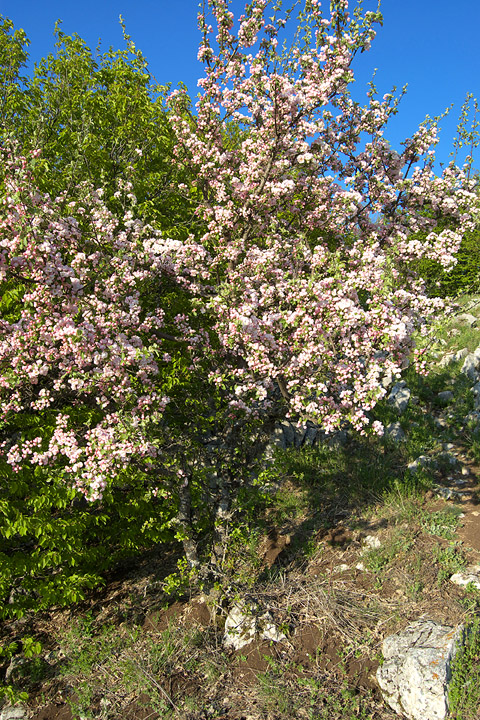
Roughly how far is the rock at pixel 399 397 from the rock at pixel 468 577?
5759 millimetres

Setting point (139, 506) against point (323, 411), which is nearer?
point (323, 411)

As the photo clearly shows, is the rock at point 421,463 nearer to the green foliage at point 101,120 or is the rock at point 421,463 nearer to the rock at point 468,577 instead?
the rock at point 468,577

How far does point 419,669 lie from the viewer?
4984mm

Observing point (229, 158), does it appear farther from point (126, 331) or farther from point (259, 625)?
point (259, 625)

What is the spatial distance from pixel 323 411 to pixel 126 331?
2.66 metres

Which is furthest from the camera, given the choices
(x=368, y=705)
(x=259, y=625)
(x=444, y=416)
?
(x=444, y=416)

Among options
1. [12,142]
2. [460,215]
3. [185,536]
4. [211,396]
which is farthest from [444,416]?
[12,142]

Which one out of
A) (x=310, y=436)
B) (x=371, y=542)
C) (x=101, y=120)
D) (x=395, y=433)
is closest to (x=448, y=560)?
(x=371, y=542)

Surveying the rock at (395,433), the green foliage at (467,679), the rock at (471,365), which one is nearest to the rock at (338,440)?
the rock at (395,433)

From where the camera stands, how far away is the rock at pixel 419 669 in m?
4.80

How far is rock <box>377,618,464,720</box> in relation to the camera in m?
4.80

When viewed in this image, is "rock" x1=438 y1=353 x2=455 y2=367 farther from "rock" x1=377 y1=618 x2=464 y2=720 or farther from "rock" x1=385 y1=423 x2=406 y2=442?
"rock" x1=377 y1=618 x2=464 y2=720

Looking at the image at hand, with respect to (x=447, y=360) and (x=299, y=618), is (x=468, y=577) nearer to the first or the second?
(x=299, y=618)

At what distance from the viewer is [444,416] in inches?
461
